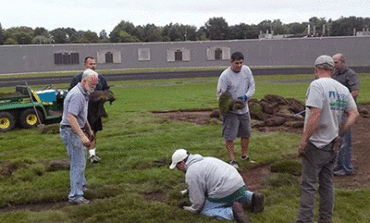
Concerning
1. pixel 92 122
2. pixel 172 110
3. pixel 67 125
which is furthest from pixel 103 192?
pixel 172 110

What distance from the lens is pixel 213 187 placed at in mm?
4637

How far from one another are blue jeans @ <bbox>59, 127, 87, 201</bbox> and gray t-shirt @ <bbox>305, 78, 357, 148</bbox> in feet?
9.68

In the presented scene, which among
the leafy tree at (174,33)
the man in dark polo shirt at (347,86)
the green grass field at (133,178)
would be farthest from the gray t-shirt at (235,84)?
the leafy tree at (174,33)

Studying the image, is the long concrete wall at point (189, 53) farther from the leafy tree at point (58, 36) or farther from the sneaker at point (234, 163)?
the sneaker at point (234, 163)

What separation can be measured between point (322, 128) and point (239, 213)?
4.37 ft

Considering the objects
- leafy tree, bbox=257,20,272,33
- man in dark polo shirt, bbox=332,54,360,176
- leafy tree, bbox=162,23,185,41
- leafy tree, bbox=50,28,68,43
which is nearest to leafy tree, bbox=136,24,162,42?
leafy tree, bbox=162,23,185,41

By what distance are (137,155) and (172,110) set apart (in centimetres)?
581

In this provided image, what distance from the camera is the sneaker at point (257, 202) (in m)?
4.83

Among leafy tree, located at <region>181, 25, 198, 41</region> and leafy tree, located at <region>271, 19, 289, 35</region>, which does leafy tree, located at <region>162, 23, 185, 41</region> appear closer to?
leafy tree, located at <region>181, 25, 198, 41</region>

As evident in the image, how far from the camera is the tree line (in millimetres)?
67375

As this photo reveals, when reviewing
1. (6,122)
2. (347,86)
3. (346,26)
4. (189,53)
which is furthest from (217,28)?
(347,86)

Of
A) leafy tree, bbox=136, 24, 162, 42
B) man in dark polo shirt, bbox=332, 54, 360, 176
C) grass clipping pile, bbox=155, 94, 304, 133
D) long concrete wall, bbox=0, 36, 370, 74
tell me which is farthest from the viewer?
Result: leafy tree, bbox=136, 24, 162, 42

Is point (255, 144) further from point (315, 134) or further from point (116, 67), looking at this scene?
point (116, 67)

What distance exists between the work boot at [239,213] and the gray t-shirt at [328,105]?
114cm
